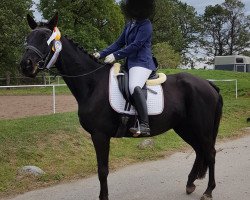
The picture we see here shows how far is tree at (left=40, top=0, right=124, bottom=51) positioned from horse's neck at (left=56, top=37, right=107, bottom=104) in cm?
2939

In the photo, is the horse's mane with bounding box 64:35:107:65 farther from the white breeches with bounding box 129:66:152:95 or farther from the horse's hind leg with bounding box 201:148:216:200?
the horse's hind leg with bounding box 201:148:216:200

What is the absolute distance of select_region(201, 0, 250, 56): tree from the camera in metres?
72.2

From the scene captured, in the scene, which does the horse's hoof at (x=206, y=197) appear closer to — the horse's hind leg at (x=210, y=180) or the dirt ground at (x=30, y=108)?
the horse's hind leg at (x=210, y=180)

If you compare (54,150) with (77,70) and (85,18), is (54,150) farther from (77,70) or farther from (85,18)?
(85,18)

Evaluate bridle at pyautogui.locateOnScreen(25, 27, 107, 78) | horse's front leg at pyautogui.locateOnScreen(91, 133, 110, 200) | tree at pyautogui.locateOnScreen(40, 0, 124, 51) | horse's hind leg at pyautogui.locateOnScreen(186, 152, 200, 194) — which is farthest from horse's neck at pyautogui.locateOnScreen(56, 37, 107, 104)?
tree at pyautogui.locateOnScreen(40, 0, 124, 51)

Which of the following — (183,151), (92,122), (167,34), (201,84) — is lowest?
(183,151)

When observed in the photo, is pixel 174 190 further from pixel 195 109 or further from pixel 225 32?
pixel 225 32

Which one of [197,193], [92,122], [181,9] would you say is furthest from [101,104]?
[181,9]

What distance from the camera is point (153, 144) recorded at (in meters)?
10.1

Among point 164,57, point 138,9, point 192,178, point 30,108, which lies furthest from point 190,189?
point 164,57

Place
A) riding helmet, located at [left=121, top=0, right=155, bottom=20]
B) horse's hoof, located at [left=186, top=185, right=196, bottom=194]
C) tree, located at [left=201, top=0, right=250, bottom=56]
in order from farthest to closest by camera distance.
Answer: tree, located at [left=201, top=0, right=250, bottom=56] < horse's hoof, located at [left=186, top=185, right=196, bottom=194] < riding helmet, located at [left=121, top=0, right=155, bottom=20]

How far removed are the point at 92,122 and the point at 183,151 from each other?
490 centimetres

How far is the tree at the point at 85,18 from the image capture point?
119ft

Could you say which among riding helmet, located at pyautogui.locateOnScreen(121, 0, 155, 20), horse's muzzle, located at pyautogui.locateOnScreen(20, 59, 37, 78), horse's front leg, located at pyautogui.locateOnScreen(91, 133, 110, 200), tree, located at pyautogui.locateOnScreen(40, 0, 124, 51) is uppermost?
tree, located at pyautogui.locateOnScreen(40, 0, 124, 51)
